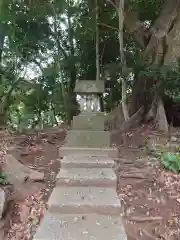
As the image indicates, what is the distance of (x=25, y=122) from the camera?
36.1 ft

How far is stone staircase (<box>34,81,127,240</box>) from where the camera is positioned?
2.40 m

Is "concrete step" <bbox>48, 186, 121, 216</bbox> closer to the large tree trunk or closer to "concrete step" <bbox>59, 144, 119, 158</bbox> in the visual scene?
"concrete step" <bbox>59, 144, 119, 158</bbox>

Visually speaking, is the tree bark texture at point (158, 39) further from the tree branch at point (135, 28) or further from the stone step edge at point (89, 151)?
the stone step edge at point (89, 151)

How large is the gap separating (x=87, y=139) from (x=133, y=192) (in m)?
1.79

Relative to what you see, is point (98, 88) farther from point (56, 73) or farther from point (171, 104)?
point (56, 73)

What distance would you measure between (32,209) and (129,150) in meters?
2.39

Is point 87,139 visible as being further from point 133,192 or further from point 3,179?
point 3,179

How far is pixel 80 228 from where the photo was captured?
2.48 m

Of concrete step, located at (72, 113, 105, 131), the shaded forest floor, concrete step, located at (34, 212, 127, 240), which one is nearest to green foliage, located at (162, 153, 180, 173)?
the shaded forest floor

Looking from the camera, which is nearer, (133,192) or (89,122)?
(133,192)

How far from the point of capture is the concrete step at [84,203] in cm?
281

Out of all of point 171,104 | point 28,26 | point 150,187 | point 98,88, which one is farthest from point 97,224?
point 28,26

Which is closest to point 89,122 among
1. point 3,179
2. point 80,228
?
point 3,179

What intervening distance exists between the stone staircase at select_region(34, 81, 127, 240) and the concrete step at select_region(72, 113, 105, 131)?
547 millimetres
